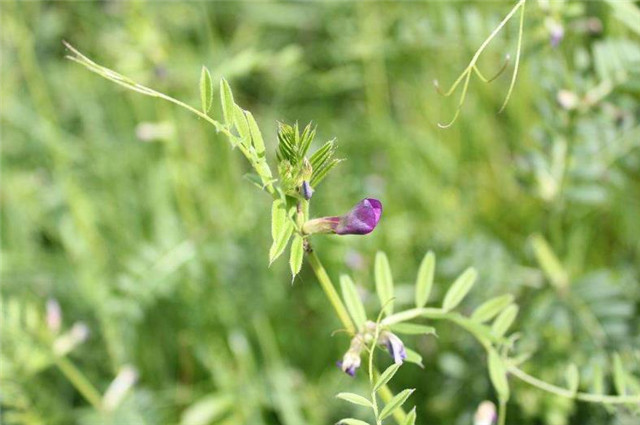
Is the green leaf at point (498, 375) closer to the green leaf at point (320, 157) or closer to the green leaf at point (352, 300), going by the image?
the green leaf at point (352, 300)

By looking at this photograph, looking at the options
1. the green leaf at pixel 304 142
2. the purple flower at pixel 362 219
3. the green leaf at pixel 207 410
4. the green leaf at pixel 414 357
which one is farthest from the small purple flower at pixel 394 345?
the green leaf at pixel 207 410

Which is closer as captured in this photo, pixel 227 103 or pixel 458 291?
pixel 227 103

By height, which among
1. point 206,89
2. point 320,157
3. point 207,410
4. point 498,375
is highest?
point 206,89

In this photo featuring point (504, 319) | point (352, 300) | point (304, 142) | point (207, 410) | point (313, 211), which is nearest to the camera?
point (304, 142)

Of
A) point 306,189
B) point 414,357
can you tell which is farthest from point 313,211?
point 306,189

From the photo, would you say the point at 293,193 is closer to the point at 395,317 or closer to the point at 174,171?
the point at 395,317

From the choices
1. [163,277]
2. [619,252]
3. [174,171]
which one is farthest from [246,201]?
[619,252]

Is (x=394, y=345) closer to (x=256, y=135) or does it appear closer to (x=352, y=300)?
(x=352, y=300)
